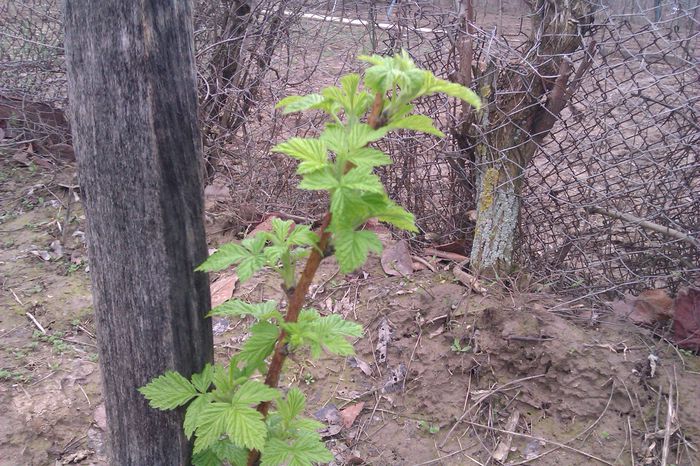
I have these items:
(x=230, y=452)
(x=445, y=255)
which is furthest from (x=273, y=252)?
(x=445, y=255)

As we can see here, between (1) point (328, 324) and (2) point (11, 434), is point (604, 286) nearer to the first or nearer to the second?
(1) point (328, 324)

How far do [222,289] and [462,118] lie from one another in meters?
1.72

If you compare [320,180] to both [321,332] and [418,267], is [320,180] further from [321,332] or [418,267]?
[418,267]

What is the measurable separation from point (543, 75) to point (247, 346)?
220 centimetres

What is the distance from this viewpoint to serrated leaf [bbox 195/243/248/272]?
1.55 m

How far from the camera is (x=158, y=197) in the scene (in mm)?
1604

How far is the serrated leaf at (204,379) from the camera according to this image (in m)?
1.71

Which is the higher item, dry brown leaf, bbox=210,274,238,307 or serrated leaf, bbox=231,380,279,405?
serrated leaf, bbox=231,380,279,405

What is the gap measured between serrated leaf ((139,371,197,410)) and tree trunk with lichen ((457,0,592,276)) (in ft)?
6.93

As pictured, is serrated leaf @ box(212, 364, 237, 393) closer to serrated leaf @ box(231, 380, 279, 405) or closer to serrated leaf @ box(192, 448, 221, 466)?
serrated leaf @ box(231, 380, 279, 405)

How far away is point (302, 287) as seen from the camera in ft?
5.43

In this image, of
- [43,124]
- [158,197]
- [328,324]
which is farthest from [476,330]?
[43,124]

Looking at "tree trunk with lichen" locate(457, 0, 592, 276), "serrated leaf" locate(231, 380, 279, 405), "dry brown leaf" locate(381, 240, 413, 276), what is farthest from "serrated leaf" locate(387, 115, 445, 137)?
"dry brown leaf" locate(381, 240, 413, 276)

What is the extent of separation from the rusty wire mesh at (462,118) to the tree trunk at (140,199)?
6.67 ft
